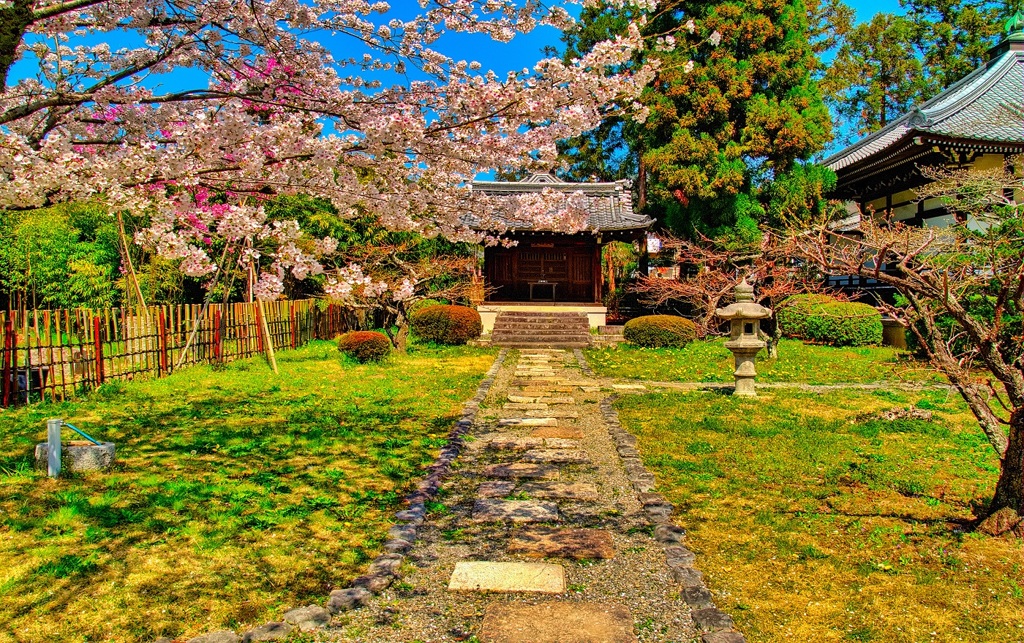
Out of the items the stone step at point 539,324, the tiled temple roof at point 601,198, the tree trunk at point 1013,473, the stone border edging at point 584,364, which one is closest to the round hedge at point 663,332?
the stone border edging at point 584,364

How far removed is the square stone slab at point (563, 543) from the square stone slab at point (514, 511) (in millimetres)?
236

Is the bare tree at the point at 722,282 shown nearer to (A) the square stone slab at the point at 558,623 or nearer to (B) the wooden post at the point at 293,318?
(B) the wooden post at the point at 293,318

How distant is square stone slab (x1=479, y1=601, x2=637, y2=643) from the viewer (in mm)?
3027

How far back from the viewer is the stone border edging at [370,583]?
2.98 m

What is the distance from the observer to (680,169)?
18969 mm

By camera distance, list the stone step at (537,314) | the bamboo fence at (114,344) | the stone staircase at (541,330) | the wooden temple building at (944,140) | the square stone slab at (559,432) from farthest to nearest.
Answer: the stone step at (537,314), the stone staircase at (541,330), the wooden temple building at (944,140), the bamboo fence at (114,344), the square stone slab at (559,432)

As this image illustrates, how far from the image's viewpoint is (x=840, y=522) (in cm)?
446

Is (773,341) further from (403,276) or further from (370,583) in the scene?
(370,583)

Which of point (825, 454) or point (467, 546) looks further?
point (825, 454)

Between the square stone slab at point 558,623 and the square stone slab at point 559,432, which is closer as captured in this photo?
the square stone slab at point 558,623

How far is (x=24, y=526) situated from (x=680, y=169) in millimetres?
17838

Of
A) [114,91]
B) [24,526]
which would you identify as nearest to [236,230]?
[114,91]

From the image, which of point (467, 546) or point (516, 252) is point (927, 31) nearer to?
point (516, 252)

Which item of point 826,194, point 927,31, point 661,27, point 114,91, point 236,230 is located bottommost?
point 236,230
